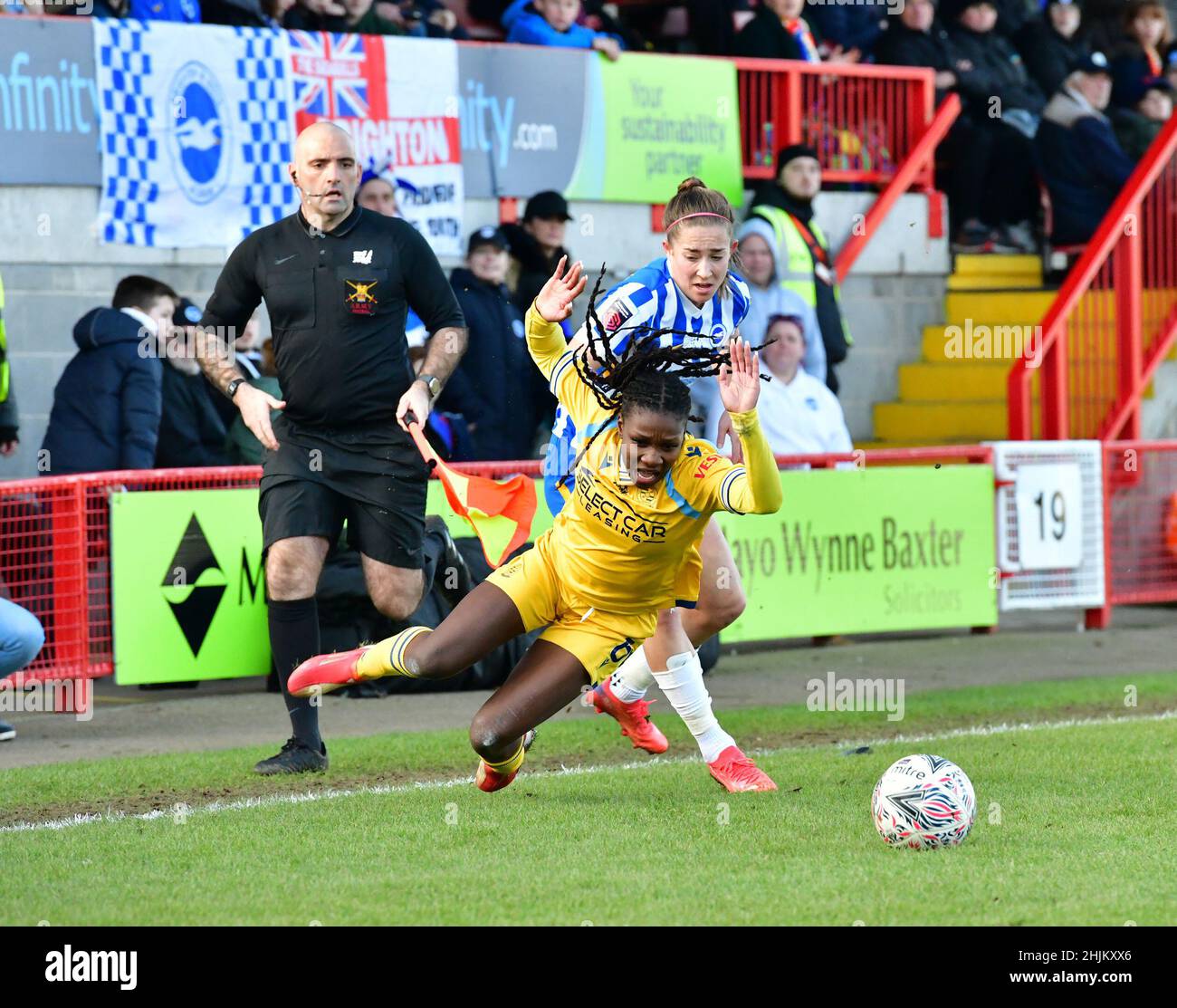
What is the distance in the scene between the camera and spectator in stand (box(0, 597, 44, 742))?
880 cm

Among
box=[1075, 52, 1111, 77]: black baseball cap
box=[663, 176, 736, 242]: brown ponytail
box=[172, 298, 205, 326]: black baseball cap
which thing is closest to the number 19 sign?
box=[1075, 52, 1111, 77]: black baseball cap

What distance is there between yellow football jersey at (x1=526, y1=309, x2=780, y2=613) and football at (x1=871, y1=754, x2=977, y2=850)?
3.28 ft

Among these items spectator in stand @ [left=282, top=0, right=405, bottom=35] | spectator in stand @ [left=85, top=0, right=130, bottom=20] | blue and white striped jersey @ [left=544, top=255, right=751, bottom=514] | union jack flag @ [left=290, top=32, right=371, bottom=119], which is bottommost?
blue and white striped jersey @ [left=544, top=255, right=751, bottom=514]

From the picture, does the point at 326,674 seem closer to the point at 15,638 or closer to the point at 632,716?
the point at 632,716

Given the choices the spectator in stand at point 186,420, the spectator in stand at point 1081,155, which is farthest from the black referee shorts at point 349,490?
the spectator in stand at point 1081,155

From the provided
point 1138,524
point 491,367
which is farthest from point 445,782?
point 1138,524

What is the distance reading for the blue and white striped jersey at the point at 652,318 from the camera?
25.3 feet

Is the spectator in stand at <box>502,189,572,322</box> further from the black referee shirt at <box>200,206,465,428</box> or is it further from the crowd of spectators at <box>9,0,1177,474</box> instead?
the black referee shirt at <box>200,206,465,428</box>

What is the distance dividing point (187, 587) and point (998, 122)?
32.9 feet

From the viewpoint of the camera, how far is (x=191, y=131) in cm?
1339
